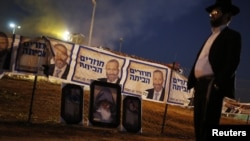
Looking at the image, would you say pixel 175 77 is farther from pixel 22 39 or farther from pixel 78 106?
pixel 22 39

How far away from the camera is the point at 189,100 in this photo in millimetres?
11344

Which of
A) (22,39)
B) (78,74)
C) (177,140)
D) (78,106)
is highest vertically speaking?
(22,39)

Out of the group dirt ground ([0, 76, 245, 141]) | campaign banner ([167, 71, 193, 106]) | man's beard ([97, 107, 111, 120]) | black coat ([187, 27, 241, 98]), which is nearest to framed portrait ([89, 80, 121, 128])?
man's beard ([97, 107, 111, 120])

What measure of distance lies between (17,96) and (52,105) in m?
1.41

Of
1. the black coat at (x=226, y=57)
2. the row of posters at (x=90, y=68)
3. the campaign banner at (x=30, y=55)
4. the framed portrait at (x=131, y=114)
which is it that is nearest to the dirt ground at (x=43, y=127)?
the framed portrait at (x=131, y=114)

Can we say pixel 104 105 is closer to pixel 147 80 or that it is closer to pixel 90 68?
pixel 90 68

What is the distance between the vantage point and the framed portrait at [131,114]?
912cm

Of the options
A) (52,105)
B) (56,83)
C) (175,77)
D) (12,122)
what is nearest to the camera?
(12,122)

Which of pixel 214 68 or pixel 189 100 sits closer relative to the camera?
pixel 214 68

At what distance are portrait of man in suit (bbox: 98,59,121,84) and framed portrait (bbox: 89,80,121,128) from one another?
0.49 metres

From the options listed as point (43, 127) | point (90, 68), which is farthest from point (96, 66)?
point (43, 127)

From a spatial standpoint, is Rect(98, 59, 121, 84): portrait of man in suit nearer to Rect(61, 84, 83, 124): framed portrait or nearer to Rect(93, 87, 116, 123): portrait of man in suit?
Rect(93, 87, 116, 123): portrait of man in suit

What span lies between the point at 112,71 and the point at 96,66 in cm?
46

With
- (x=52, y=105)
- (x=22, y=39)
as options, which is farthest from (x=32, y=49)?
(x=52, y=105)
